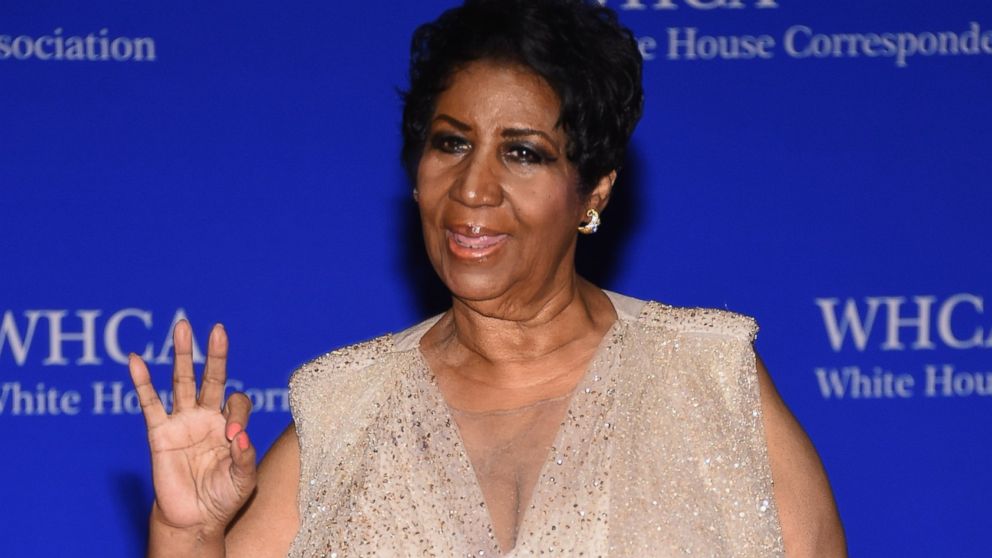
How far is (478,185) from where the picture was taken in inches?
82.9

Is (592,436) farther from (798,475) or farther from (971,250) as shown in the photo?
(971,250)

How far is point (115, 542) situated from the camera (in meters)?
3.62

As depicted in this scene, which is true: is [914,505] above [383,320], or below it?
below

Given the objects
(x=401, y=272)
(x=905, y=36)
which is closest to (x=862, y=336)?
(x=905, y=36)

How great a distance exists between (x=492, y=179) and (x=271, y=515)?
0.69m

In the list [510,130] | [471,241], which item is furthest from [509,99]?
[471,241]

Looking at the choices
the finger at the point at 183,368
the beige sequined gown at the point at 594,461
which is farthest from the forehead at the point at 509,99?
the finger at the point at 183,368

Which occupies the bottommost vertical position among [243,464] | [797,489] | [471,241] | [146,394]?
[797,489]

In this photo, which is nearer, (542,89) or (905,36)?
(542,89)

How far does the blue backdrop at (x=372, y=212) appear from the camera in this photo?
11.5 ft

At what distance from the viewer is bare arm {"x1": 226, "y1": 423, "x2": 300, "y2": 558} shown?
2.33 m

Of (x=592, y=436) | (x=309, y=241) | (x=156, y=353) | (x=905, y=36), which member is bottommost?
(x=592, y=436)

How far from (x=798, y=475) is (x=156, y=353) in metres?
1.89

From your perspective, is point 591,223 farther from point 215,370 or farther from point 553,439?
point 215,370
